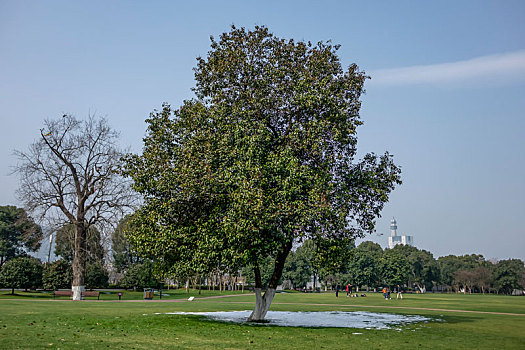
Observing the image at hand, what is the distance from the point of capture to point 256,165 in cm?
2211

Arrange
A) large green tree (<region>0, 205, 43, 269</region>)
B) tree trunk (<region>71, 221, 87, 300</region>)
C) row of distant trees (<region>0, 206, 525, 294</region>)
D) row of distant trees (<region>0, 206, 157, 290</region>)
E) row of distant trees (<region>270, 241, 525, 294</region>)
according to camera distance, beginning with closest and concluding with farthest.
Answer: tree trunk (<region>71, 221, 87, 300</region>) → row of distant trees (<region>0, 206, 157, 290</region>) → row of distant trees (<region>0, 206, 525, 294</region>) → large green tree (<region>0, 205, 43, 269</region>) → row of distant trees (<region>270, 241, 525, 294</region>)

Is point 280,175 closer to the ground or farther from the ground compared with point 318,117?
closer to the ground

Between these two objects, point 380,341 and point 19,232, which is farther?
point 19,232

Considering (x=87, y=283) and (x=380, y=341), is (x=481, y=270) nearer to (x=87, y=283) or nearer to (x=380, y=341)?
(x=87, y=283)

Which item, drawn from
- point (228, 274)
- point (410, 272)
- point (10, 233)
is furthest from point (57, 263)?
point (410, 272)

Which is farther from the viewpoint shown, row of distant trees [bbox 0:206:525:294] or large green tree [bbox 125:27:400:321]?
row of distant trees [bbox 0:206:525:294]

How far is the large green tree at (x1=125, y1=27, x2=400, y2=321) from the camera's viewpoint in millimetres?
22062

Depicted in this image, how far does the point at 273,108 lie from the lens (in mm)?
25672

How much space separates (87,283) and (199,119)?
197 feet

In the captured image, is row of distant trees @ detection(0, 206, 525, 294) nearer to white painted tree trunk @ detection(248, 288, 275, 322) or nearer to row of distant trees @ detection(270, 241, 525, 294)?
row of distant trees @ detection(270, 241, 525, 294)

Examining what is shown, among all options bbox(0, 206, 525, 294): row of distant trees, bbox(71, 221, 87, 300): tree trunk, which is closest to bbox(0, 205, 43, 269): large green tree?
bbox(0, 206, 525, 294): row of distant trees

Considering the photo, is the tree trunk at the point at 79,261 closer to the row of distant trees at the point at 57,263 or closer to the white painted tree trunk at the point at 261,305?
the row of distant trees at the point at 57,263

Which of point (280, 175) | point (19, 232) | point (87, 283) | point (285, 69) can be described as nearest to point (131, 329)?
point (280, 175)

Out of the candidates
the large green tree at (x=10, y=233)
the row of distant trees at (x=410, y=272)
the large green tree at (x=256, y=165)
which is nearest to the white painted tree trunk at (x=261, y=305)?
the large green tree at (x=256, y=165)
